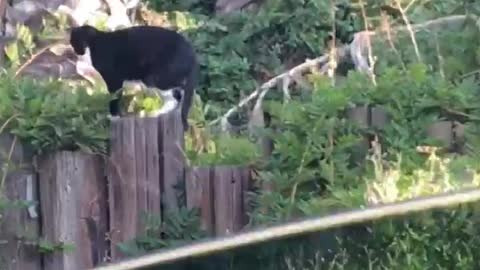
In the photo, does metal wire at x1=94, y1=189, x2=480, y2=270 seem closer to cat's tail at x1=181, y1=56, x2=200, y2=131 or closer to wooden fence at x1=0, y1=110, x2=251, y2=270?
wooden fence at x1=0, y1=110, x2=251, y2=270

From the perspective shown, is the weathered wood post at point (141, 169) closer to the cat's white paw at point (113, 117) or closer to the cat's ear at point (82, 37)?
the cat's white paw at point (113, 117)

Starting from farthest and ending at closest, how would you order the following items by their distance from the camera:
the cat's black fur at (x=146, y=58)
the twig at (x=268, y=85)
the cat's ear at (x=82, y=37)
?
the cat's ear at (x=82, y=37) → the twig at (x=268, y=85) → the cat's black fur at (x=146, y=58)

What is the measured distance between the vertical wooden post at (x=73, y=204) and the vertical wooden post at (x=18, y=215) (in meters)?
0.04

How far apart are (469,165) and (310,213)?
1.87 ft

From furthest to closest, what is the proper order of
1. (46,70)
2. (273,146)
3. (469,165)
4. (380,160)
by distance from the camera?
(46,70), (273,146), (380,160), (469,165)

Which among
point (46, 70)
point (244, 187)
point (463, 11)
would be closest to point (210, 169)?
point (244, 187)

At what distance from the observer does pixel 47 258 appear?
412 centimetres

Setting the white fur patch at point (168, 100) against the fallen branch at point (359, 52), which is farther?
the fallen branch at point (359, 52)

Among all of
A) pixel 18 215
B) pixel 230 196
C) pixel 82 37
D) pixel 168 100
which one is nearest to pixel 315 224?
pixel 230 196

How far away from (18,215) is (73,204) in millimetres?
221

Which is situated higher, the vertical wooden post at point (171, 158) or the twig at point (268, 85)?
the twig at point (268, 85)

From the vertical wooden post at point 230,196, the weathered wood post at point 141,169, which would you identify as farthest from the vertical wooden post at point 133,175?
the vertical wooden post at point 230,196

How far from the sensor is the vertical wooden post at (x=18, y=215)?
410cm

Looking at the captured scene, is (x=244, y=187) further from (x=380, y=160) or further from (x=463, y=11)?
(x=463, y=11)
